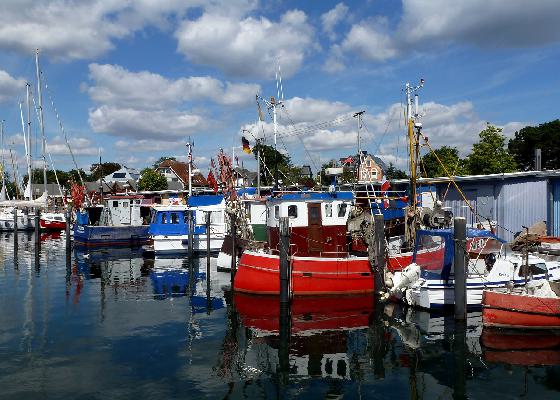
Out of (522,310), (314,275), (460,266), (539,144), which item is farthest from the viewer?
(539,144)

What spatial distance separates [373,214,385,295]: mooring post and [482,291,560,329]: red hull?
4696 mm

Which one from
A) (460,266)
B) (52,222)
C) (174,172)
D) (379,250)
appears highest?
(174,172)

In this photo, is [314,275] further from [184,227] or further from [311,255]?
[184,227]

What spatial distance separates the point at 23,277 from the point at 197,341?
620 inches

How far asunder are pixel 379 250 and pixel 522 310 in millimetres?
5514

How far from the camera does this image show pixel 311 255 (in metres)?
20.6

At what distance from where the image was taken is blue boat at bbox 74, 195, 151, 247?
40.1m

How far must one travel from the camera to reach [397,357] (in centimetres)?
1377

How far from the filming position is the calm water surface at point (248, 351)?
38.2 ft

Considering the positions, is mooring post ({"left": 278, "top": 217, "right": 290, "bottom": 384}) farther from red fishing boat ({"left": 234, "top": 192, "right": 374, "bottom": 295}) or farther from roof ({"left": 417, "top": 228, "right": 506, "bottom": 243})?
roof ({"left": 417, "top": 228, "right": 506, "bottom": 243})

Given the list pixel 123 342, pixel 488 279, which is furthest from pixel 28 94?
pixel 488 279

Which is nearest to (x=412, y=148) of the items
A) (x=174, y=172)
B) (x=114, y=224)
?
(x=114, y=224)

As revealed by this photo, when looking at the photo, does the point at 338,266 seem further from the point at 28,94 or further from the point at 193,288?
the point at 28,94

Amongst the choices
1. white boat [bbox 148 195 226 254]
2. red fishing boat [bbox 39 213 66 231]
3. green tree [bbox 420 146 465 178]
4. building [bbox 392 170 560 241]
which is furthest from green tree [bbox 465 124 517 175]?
red fishing boat [bbox 39 213 66 231]
